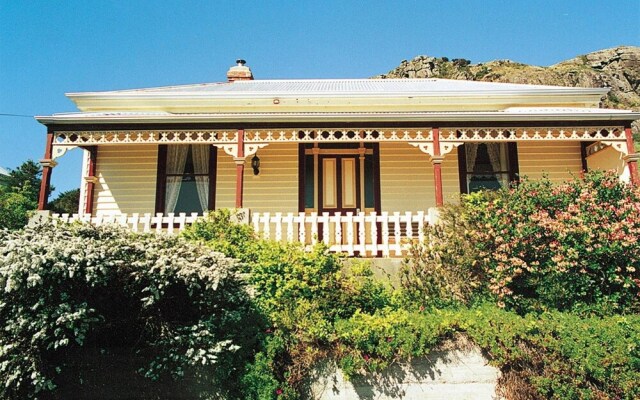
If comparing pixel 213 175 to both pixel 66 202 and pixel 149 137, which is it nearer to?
pixel 149 137

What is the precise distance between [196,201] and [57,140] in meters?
3.44

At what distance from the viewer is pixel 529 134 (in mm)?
9984

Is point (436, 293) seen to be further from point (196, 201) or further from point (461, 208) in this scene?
point (196, 201)

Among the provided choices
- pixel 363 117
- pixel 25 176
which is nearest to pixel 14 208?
pixel 25 176

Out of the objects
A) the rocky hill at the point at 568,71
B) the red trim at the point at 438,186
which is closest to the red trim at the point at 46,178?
the red trim at the point at 438,186

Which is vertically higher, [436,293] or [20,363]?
[436,293]

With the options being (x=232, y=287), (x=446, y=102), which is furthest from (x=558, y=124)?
(x=232, y=287)

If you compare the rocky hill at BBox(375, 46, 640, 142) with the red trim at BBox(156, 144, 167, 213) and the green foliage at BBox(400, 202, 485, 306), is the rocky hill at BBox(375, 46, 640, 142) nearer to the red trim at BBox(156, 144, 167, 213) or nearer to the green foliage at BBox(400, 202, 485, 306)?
the red trim at BBox(156, 144, 167, 213)

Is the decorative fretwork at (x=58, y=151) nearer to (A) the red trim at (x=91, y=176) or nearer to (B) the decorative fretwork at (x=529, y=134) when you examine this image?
(A) the red trim at (x=91, y=176)

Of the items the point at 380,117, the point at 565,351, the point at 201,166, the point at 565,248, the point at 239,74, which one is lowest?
the point at 565,351

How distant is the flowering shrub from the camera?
19.4 ft

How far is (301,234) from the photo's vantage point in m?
8.42

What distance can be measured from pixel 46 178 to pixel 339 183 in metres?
6.64

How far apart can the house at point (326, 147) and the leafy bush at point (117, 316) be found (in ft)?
Result: 15.0
